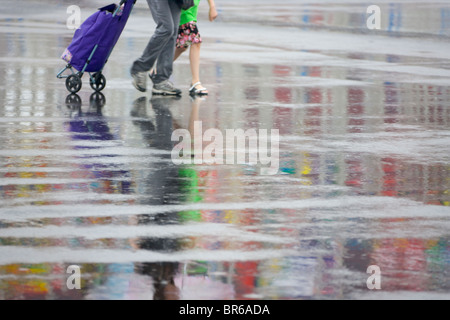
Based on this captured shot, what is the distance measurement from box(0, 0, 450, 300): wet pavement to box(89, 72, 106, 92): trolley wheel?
12cm

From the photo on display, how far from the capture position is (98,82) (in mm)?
14547

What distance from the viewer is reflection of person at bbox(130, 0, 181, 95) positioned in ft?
46.0

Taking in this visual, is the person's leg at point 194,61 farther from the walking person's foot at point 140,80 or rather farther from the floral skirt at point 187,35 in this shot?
the walking person's foot at point 140,80

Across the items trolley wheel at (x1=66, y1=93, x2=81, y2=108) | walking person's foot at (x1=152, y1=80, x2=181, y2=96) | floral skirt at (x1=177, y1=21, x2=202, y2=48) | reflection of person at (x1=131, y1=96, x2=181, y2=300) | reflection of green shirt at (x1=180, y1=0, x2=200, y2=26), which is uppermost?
reflection of green shirt at (x1=180, y1=0, x2=200, y2=26)

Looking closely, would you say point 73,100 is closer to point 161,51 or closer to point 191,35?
point 161,51

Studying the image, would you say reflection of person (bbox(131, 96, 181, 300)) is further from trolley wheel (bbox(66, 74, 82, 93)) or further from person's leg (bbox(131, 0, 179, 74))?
trolley wheel (bbox(66, 74, 82, 93))

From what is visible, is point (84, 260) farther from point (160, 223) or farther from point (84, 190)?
point (84, 190)

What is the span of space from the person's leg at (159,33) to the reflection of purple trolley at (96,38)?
313mm

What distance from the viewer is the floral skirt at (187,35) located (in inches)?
577

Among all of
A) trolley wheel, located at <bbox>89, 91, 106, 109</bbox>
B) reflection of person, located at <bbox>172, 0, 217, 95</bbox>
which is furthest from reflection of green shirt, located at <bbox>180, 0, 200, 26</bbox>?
trolley wheel, located at <bbox>89, 91, 106, 109</bbox>

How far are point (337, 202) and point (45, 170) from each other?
254cm

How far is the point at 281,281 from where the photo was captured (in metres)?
6.40

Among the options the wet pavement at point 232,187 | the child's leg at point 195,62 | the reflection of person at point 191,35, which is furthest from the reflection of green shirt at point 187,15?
the wet pavement at point 232,187

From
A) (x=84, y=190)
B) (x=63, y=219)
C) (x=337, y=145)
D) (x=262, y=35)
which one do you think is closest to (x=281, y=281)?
(x=63, y=219)
